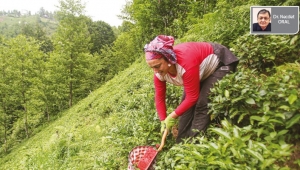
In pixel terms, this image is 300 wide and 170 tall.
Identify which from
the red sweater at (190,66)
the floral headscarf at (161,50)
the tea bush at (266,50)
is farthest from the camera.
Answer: the tea bush at (266,50)

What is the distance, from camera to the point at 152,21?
868 inches

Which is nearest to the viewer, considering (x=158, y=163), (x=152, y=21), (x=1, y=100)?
(x=158, y=163)

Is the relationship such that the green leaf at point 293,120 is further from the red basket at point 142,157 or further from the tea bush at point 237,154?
the red basket at point 142,157

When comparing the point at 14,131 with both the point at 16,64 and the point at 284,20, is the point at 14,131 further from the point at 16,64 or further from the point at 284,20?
the point at 284,20

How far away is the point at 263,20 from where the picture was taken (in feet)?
11.9

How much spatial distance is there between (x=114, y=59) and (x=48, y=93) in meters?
14.5

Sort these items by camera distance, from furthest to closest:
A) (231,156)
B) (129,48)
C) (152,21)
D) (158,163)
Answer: (129,48) < (152,21) < (158,163) < (231,156)

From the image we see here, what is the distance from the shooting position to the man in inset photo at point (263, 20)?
352 centimetres

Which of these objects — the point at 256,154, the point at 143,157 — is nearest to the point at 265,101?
the point at 256,154

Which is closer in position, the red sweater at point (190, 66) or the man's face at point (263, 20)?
the red sweater at point (190, 66)

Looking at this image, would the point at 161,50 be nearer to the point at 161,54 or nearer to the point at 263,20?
the point at 161,54

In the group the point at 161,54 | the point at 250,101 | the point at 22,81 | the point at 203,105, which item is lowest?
the point at 22,81


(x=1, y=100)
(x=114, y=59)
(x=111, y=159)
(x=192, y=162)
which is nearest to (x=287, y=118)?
(x=192, y=162)

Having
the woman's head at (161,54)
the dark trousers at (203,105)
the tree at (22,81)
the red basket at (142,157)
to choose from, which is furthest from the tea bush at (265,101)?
the tree at (22,81)
